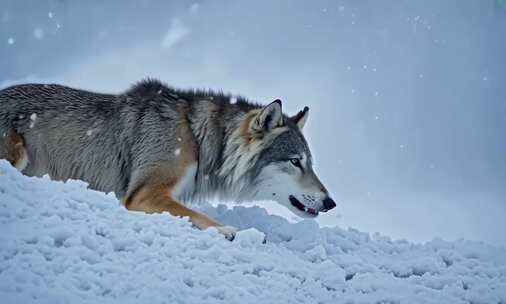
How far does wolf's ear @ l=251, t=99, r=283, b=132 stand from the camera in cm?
695

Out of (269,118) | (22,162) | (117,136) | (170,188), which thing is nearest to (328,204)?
(269,118)

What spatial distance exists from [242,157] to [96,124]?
191cm

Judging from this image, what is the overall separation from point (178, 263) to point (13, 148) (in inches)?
126

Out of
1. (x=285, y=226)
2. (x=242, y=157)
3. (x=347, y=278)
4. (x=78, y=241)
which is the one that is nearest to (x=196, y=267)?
(x=78, y=241)

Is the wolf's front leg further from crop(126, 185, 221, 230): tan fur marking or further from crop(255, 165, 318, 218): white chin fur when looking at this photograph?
crop(255, 165, 318, 218): white chin fur

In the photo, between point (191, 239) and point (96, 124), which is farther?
point (96, 124)

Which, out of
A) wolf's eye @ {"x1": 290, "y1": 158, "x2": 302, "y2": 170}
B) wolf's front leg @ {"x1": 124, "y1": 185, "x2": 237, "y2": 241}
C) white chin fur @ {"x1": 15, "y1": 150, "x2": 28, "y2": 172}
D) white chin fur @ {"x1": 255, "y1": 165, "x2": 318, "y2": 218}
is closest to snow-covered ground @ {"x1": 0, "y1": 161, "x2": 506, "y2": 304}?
wolf's front leg @ {"x1": 124, "y1": 185, "x2": 237, "y2": 241}

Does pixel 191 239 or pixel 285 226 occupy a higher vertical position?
pixel 285 226

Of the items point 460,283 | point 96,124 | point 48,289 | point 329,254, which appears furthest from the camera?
point 96,124

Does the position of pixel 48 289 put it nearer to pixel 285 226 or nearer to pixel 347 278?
pixel 347 278

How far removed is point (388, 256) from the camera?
20.5 ft

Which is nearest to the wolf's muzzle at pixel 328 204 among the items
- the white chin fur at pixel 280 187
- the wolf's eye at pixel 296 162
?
the white chin fur at pixel 280 187

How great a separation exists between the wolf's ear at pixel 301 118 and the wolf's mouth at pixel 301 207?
1154 mm

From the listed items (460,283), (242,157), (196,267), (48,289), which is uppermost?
(242,157)
